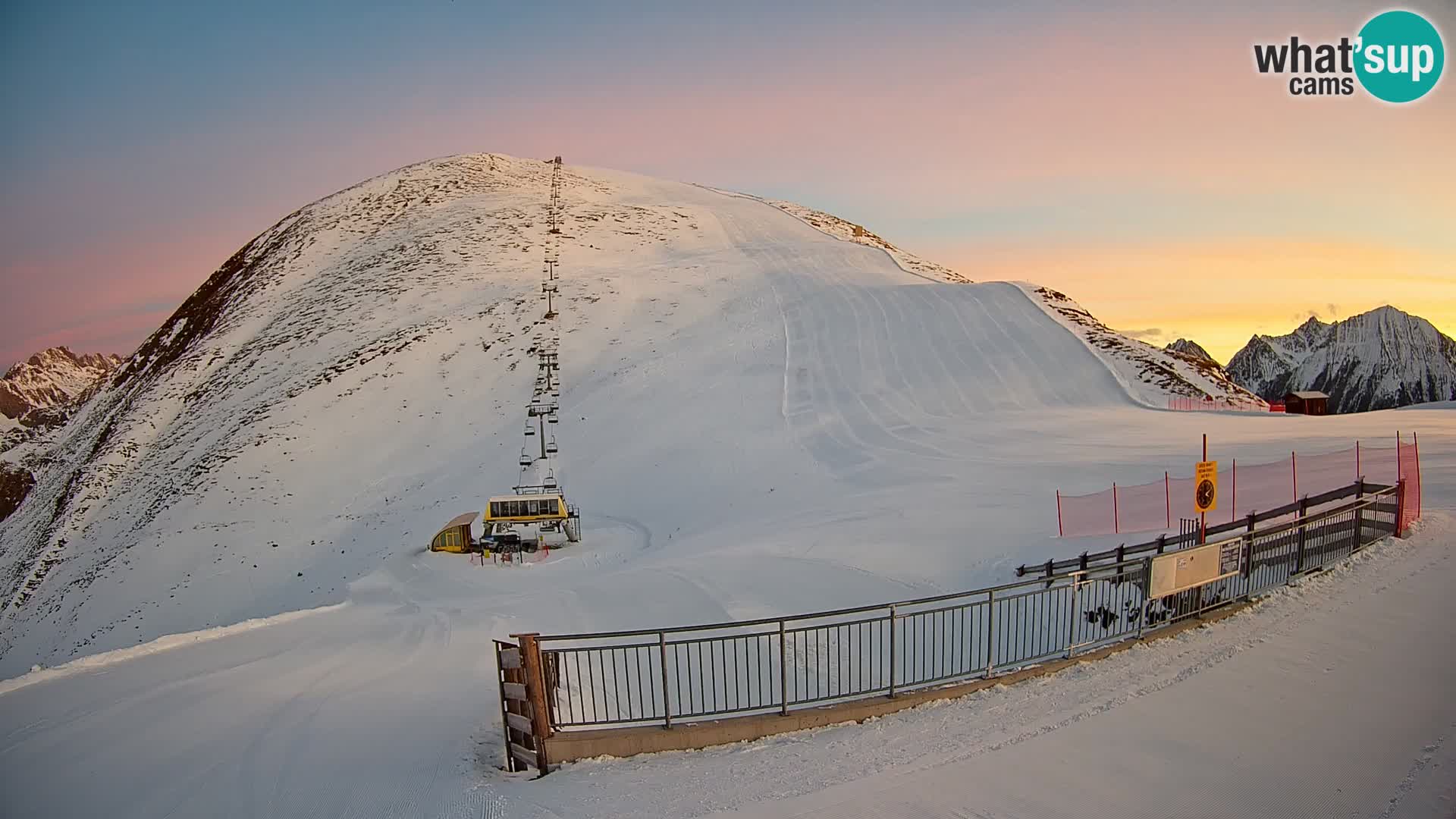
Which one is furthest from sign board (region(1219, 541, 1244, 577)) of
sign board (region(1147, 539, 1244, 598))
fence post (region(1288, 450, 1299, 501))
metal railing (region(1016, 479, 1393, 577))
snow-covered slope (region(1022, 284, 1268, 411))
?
snow-covered slope (region(1022, 284, 1268, 411))

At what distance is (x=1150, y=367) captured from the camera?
4047 cm

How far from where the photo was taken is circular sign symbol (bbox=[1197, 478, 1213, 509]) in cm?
1296

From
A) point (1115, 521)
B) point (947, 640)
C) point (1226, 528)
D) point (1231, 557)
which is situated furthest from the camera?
point (1115, 521)

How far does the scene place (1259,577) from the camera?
12945 millimetres

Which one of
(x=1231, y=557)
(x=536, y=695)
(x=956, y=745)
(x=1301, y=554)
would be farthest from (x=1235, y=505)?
(x=536, y=695)

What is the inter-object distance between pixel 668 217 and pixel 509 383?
32.2 m

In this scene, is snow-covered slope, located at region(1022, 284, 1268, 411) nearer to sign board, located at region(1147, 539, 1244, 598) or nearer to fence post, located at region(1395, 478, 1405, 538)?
fence post, located at region(1395, 478, 1405, 538)

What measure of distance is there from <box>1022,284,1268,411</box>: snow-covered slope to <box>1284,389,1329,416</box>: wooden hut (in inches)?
327

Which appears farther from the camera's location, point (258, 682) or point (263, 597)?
point (263, 597)

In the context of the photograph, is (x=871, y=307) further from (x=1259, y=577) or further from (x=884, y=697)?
(x=884, y=697)

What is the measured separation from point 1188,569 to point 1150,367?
1303 inches

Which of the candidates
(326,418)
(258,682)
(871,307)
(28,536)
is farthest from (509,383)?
(258,682)

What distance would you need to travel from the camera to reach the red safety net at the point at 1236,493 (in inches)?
722

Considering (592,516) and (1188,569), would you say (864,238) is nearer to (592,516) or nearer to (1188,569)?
(592,516)
